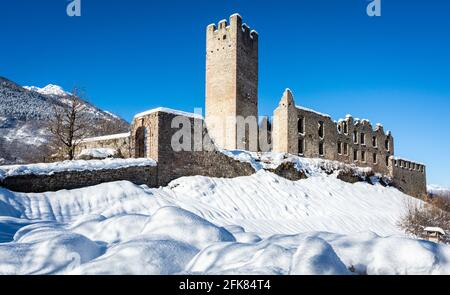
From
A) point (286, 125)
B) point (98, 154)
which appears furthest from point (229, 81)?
point (98, 154)

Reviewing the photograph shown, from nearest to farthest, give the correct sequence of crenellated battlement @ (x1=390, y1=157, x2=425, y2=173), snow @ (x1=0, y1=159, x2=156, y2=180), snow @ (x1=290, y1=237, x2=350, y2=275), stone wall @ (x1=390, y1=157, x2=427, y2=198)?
1. snow @ (x1=290, y1=237, x2=350, y2=275)
2. snow @ (x1=0, y1=159, x2=156, y2=180)
3. stone wall @ (x1=390, y1=157, x2=427, y2=198)
4. crenellated battlement @ (x1=390, y1=157, x2=425, y2=173)

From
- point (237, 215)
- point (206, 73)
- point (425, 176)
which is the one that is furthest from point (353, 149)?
point (237, 215)

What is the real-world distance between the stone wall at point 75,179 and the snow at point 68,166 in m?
0.12

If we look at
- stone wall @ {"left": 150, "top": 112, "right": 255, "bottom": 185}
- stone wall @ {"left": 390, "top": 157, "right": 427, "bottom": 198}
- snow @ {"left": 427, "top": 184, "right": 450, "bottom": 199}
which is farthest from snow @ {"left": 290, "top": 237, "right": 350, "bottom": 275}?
snow @ {"left": 427, "top": 184, "right": 450, "bottom": 199}

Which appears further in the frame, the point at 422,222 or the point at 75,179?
the point at 422,222

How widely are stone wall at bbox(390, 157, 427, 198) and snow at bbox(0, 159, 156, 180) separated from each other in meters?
28.9

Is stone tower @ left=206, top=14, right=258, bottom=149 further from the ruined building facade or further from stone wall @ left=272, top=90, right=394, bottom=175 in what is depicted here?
stone wall @ left=272, top=90, right=394, bottom=175

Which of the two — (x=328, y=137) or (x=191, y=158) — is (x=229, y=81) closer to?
(x=328, y=137)

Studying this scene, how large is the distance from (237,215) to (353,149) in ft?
74.8

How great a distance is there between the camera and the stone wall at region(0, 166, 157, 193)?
1231cm

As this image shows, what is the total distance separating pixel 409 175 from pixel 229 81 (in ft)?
73.3

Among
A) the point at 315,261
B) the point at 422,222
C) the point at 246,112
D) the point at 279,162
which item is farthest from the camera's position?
the point at 246,112

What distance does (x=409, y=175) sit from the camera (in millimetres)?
37656
